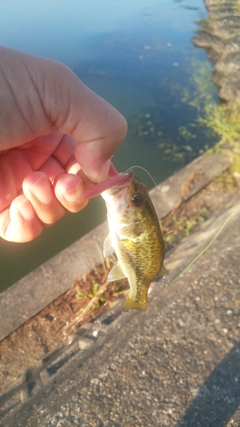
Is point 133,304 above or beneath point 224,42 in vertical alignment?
above

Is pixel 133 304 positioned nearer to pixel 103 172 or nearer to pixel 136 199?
pixel 136 199

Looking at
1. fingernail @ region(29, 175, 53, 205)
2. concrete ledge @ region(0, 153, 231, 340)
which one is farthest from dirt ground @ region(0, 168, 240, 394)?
fingernail @ region(29, 175, 53, 205)

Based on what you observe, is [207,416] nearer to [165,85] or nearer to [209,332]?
[209,332]

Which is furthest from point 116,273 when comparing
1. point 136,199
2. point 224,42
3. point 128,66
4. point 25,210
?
point 224,42

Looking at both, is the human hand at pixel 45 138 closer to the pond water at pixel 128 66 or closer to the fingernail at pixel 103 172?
the fingernail at pixel 103 172

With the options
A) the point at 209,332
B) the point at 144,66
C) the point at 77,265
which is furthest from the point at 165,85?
the point at 209,332
